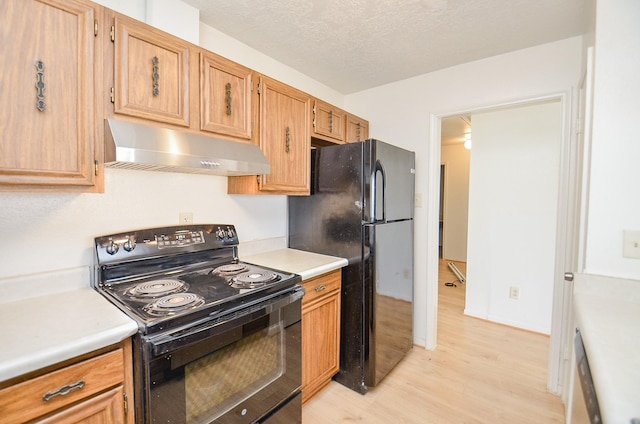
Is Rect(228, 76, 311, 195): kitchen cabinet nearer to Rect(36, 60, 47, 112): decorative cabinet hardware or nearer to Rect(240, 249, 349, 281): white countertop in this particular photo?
Rect(240, 249, 349, 281): white countertop

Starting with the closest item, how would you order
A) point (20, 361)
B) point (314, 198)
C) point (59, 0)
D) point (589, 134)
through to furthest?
1. point (20, 361)
2. point (59, 0)
3. point (589, 134)
4. point (314, 198)

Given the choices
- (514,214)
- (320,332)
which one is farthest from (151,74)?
(514,214)

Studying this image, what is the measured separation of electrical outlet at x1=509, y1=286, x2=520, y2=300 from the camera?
304 cm

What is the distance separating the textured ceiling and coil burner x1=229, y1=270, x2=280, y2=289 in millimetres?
1510

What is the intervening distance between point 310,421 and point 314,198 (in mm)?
1421

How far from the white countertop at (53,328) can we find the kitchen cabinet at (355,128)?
2.06 meters

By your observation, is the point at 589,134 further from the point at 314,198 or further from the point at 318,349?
the point at 318,349

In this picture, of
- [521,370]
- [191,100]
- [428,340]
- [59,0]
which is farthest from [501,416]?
[59,0]

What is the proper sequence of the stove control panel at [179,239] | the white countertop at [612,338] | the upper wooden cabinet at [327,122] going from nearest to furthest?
1. the white countertop at [612,338]
2. the stove control panel at [179,239]
3. the upper wooden cabinet at [327,122]

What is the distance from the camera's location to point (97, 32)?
3.90 ft

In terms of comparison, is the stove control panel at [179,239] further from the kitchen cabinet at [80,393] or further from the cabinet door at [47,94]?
the kitchen cabinet at [80,393]

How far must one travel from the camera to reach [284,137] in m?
1.96

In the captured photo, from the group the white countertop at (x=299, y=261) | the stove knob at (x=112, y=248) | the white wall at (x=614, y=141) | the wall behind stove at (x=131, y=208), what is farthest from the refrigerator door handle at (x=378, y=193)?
the stove knob at (x=112, y=248)

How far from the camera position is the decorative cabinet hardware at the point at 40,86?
1.06m
